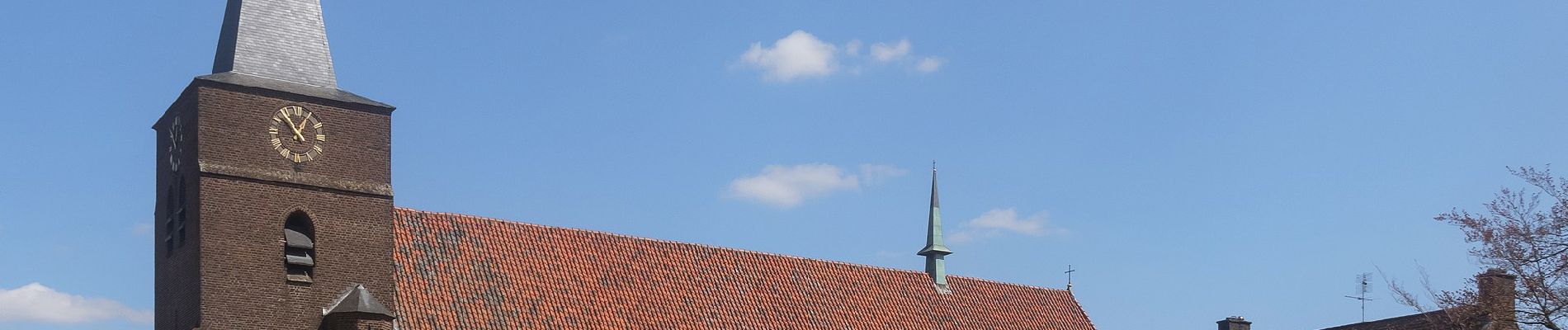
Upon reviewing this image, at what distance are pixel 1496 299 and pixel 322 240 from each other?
19.3 meters

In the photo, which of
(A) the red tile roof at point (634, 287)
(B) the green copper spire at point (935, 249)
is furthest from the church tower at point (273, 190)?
(B) the green copper spire at point (935, 249)

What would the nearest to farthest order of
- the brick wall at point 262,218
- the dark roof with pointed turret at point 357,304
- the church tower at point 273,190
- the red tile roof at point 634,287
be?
the brick wall at point 262,218 < the church tower at point 273,190 < the dark roof with pointed turret at point 357,304 < the red tile roof at point 634,287

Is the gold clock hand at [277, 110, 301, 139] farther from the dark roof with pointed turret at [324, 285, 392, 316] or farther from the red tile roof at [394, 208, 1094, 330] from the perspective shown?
the red tile roof at [394, 208, 1094, 330]

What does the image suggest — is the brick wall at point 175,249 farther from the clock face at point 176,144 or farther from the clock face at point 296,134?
the clock face at point 296,134

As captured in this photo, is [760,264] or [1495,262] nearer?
[1495,262]

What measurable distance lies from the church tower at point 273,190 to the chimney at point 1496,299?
1801cm

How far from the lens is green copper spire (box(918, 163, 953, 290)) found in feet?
146

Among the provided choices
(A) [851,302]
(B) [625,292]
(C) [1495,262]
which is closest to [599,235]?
(B) [625,292]

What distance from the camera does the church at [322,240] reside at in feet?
102

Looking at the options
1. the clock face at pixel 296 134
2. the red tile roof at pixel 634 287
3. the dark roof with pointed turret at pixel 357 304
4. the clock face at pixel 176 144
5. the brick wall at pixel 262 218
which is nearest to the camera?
the brick wall at pixel 262 218

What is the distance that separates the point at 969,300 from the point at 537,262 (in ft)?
40.7

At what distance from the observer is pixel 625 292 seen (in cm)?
3669

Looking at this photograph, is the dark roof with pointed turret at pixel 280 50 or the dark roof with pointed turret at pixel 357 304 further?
the dark roof with pointed turret at pixel 280 50

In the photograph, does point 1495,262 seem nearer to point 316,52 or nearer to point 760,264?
point 760,264
